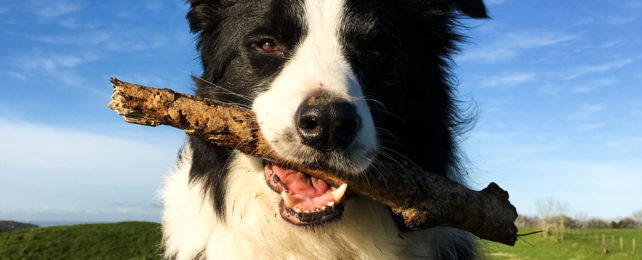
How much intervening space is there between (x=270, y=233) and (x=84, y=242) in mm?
15032

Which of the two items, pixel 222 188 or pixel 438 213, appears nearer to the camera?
pixel 438 213

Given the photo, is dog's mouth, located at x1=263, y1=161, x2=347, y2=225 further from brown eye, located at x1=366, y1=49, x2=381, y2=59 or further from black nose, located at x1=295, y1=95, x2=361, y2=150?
brown eye, located at x1=366, y1=49, x2=381, y2=59

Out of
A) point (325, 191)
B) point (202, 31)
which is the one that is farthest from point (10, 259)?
point (325, 191)

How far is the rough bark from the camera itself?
292 centimetres

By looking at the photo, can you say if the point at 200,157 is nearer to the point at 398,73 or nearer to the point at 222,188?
the point at 222,188

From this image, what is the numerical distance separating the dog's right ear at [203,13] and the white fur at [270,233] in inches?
52.0

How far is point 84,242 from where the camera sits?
1630 cm

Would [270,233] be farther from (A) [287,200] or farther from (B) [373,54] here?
(B) [373,54]

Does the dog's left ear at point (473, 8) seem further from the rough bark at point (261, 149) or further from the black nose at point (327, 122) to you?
the black nose at point (327, 122)

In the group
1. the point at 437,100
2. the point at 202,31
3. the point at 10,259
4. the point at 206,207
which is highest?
the point at 202,31

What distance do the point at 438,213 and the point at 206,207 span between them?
1.75 metres

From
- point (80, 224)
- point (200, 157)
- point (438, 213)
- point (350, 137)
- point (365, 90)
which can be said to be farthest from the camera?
point (80, 224)

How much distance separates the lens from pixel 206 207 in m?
3.80

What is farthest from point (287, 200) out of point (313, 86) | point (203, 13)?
point (203, 13)
